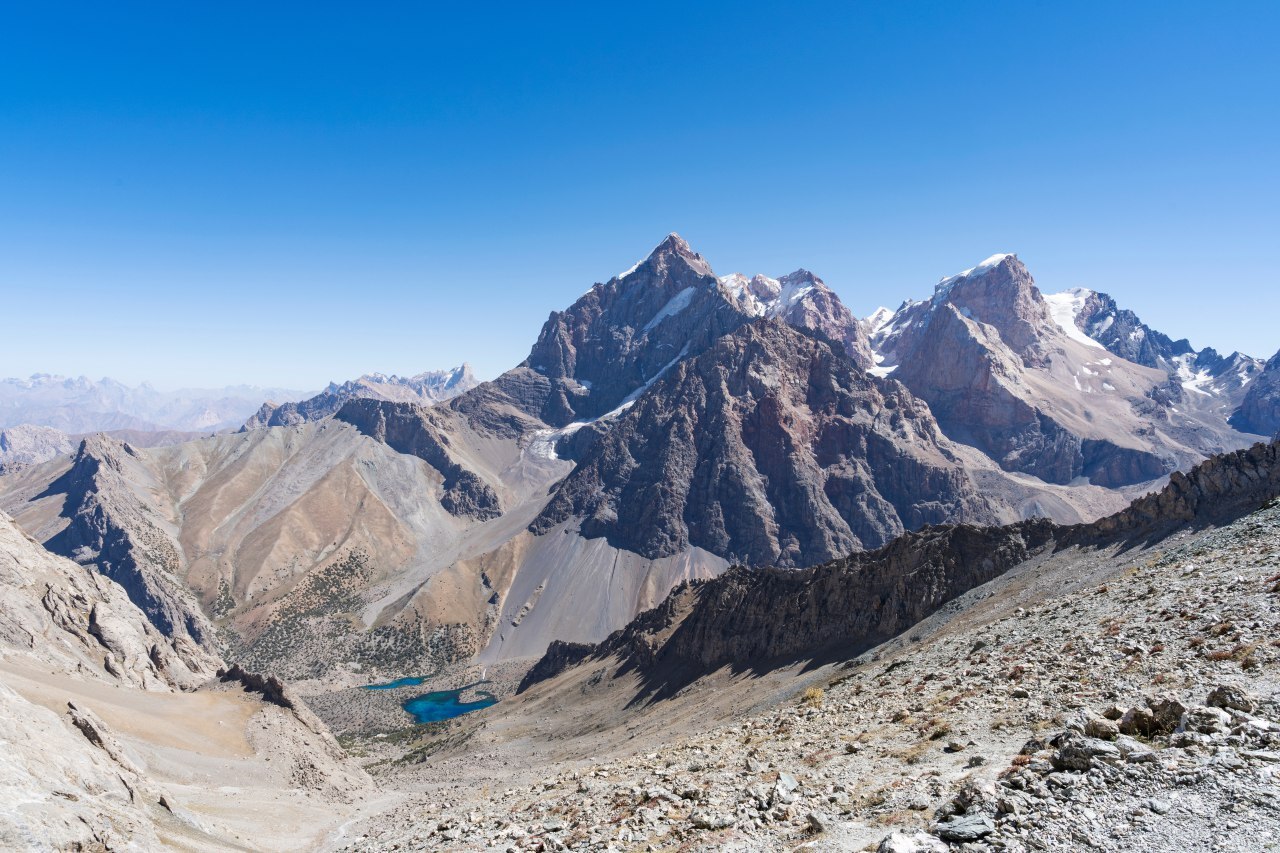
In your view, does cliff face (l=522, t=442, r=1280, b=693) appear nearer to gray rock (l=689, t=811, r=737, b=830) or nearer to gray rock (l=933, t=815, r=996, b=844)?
gray rock (l=933, t=815, r=996, b=844)

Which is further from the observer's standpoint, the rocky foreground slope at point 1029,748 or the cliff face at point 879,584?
the cliff face at point 879,584

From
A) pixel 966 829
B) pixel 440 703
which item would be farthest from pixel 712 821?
pixel 440 703

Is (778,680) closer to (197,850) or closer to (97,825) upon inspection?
(197,850)

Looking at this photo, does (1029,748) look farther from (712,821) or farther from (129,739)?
(129,739)

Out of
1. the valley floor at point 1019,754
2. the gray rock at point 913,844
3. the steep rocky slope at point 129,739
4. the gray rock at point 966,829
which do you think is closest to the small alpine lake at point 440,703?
the steep rocky slope at point 129,739

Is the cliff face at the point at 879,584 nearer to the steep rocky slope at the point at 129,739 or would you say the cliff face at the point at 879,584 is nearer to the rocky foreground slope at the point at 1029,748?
the rocky foreground slope at the point at 1029,748

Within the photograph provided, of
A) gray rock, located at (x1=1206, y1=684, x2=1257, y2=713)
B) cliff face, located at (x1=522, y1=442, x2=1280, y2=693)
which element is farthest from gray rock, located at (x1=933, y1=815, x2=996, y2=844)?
cliff face, located at (x1=522, y1=442, x2=1280, y2=693)

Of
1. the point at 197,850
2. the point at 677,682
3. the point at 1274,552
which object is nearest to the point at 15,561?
the point at 197,850
